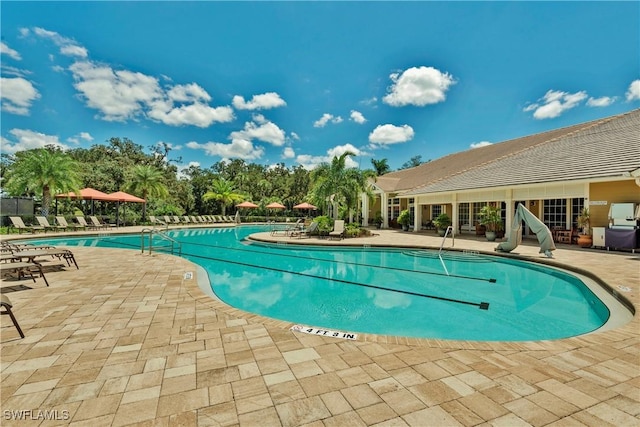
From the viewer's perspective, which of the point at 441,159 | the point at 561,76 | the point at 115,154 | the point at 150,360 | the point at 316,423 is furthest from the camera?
the point at 115,154

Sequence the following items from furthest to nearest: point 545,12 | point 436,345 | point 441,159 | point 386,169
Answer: point 386,169, point 441,159, point 545,12, point 436,345

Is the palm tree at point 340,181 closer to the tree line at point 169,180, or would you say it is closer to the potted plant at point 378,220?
the tree line at point 169,180

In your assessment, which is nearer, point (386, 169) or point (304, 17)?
point (304, 17)

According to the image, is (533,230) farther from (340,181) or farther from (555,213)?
(340,181)

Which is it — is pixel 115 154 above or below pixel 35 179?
above

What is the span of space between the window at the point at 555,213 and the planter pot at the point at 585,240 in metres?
2.76

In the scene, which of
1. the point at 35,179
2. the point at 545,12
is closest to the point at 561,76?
the point at 545,12

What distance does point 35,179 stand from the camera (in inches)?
735

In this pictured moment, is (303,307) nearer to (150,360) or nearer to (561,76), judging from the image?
(150,360)

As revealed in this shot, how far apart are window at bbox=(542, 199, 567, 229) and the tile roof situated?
6.49 feet

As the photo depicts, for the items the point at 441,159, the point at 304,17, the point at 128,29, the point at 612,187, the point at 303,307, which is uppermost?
the point at 304,17

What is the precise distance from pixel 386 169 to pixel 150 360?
43065mm

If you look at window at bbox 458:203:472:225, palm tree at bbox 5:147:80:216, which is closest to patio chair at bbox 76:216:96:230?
palm tree at bbox 5:147:80:216

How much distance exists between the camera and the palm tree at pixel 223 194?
33219 mm
